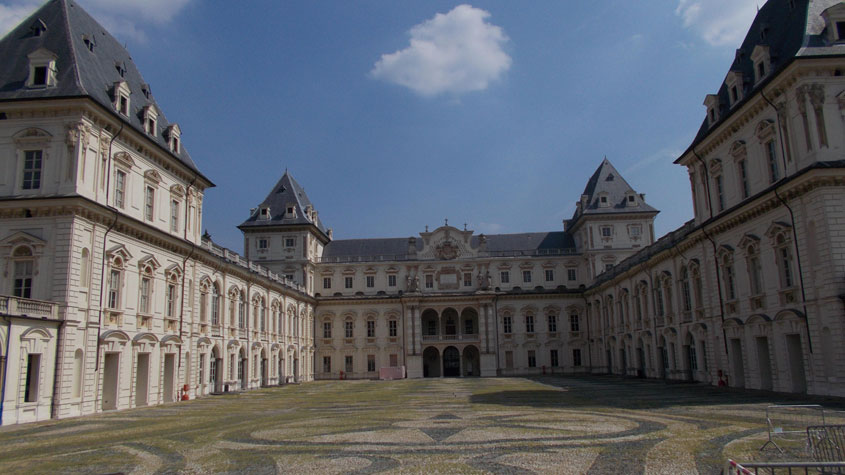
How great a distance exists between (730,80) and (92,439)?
3386 cm

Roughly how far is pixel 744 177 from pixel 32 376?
3446cm

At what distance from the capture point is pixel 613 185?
72.3m

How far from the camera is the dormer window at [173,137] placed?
36.4 m

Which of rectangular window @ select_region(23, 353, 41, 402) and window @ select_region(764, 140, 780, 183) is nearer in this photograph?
rectangular window @ select_region(23, 353, 41, 402)

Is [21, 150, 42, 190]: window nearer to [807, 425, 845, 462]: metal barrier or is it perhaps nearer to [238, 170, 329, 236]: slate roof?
[807, 425, 845, 462]: metal barrier

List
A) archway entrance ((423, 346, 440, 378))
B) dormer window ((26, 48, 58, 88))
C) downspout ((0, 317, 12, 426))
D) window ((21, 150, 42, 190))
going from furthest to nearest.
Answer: archway entrance ((423, 346, 440, 378)) → dormer window ((26, 48, 58, 88)) → window ((21, 150, 42, 190)) → downspout ((0, 317, 12, 426))

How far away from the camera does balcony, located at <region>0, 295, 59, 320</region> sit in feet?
74.8

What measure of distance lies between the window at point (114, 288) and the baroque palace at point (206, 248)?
73mm

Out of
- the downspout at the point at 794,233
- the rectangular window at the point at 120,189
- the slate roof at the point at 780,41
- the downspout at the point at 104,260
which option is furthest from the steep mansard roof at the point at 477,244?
the downspout at the point at 104,260

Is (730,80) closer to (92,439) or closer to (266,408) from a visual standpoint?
(266,408)

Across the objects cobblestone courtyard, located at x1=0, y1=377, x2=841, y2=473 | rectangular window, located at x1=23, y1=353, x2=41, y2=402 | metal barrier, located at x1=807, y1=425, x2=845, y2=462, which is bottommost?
cobblestone courtyard, located at x1=0, y1=377, x2=841, y2=473

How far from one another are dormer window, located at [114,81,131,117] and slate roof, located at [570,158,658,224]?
50361mm

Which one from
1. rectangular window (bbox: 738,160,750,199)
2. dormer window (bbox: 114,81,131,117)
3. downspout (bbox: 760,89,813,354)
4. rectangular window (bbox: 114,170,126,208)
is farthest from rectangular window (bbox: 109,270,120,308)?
rectangular window (bbox: 738,160,750,199)

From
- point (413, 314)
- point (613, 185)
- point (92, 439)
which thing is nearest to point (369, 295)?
point (413, 314)
